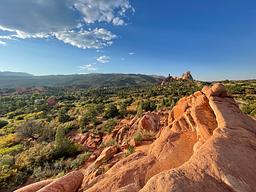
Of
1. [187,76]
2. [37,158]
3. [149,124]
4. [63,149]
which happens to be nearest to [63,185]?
[149,124]

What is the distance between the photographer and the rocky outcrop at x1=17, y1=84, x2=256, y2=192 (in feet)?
20.4

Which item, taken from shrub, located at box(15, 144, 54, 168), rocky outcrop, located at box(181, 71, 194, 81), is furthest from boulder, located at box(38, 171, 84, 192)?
rocky outcrop, located at box(181, 71, 194, 81)

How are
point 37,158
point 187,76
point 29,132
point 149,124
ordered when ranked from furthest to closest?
point 187,76 < point 29,132 < point 149,124 < point 37,158

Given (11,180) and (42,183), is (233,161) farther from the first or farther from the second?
(11,180)

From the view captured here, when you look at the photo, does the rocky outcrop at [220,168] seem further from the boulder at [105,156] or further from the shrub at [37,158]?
the shrub at [37,158]

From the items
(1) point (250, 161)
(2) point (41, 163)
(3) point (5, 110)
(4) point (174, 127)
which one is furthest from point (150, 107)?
(3) point (5, 110)

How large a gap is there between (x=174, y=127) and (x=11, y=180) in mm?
14138

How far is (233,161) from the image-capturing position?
706 centimetres

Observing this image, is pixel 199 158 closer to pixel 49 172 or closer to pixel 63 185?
pixel 63 185

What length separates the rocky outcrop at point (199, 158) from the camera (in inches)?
244

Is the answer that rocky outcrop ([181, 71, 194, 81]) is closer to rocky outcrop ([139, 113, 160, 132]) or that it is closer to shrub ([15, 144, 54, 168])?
rocky outcrop ([139, 113, 160, 132])

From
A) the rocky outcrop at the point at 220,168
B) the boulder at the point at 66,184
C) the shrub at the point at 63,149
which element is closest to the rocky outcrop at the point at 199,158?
the rocky outcrop at the point at 220,168

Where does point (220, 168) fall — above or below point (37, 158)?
above

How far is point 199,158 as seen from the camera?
A: 7148 millimetres
